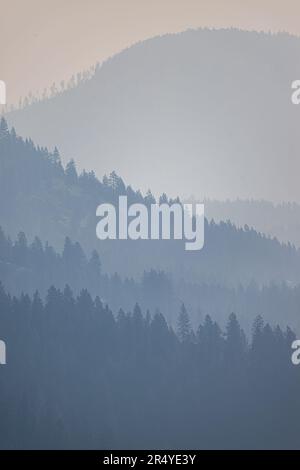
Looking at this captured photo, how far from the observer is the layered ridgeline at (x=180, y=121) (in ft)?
47.6

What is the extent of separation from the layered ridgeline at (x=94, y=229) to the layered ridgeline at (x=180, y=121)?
8.0 inches

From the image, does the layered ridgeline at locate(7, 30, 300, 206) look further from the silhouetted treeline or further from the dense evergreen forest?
the silhouetted treeline

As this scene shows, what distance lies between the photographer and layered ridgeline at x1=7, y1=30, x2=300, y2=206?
1451 cm

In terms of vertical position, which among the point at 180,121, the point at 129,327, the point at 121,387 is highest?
the point at 180,121

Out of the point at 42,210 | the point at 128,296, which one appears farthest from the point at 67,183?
the point at 128,296

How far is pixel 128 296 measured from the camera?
14641 mm

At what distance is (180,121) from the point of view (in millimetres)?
14641

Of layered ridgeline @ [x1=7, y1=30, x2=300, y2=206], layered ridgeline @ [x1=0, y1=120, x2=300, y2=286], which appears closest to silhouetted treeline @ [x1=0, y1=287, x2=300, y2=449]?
layered ridgeline @ [x1=0, y1=120, x2=300, y2=286]

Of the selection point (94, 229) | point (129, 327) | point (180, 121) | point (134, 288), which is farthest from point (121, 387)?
point (180, 121)

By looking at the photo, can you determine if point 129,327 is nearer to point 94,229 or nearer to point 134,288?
point 134,288

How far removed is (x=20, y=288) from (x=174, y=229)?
166 cm

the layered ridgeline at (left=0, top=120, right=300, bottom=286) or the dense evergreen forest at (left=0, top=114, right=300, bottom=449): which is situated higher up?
the layered ridgeline at (left=0, top=120, right=300, bottom=286)

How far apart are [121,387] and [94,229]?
161 centimetres

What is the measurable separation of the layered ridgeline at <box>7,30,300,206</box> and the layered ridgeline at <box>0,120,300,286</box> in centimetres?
20
